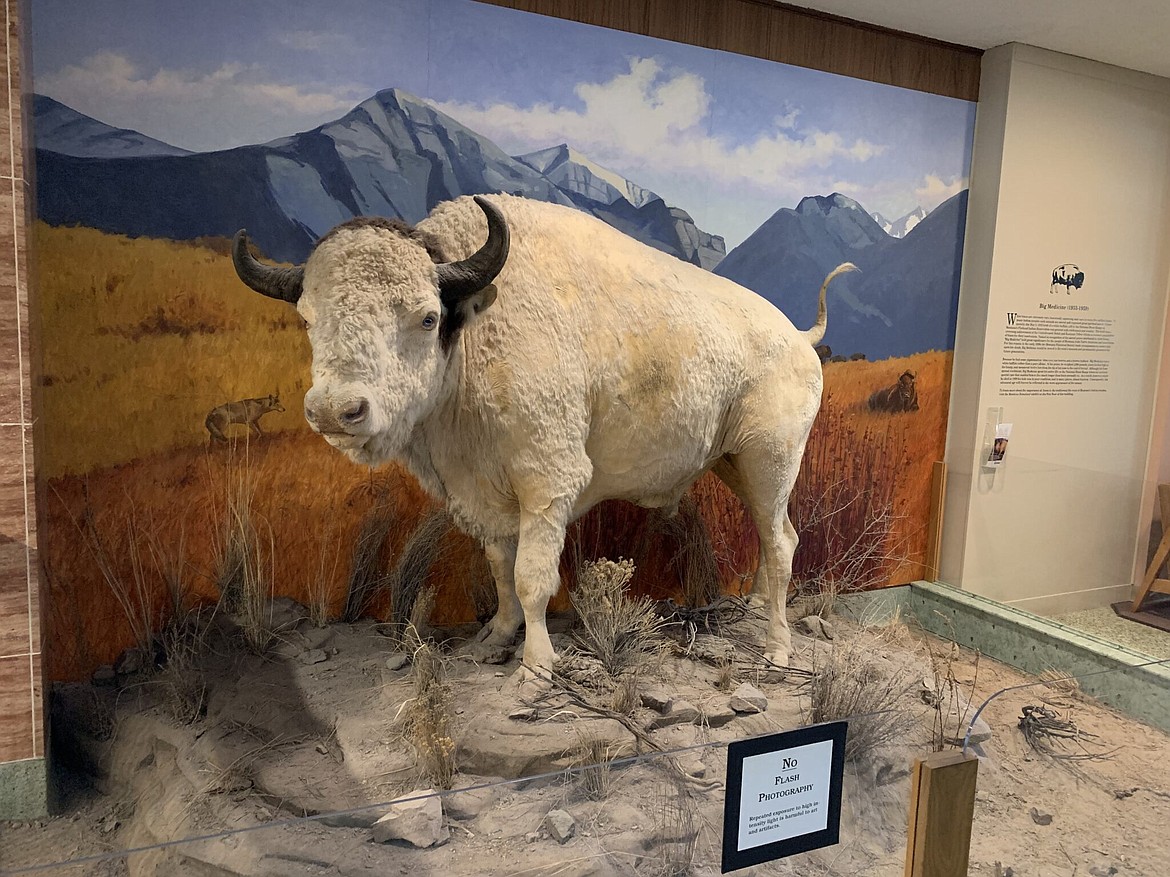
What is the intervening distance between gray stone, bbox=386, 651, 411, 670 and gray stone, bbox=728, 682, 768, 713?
1237mm

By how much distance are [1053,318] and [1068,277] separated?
25 centimetres

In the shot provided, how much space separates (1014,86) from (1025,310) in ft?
4.03

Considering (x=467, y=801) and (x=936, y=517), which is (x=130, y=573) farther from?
(x=936, y=517)

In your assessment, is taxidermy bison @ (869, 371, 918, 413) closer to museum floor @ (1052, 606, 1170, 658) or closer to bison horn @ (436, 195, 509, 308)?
museum floor @ (1052, 606, 1170, 658)

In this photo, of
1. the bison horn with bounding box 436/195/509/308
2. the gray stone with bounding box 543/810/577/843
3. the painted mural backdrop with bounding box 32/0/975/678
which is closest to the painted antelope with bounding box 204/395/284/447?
the painted mural backdrop with bounding box 32/0/975/678

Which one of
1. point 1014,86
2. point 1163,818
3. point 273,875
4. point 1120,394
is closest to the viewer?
point 273,875

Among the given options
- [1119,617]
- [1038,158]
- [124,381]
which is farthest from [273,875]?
[1038,158]

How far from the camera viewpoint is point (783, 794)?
6.19 ft

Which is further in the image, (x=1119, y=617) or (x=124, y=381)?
(x=1119, y=617)

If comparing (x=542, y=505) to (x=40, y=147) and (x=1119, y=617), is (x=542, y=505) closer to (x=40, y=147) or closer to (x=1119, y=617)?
(x=40, y=147)

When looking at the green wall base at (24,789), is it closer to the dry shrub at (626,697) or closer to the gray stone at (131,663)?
the gray stone at (131,663)

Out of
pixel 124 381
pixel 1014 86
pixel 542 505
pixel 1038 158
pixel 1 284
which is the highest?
pixel 1014 86

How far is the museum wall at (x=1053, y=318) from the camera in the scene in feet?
15.7

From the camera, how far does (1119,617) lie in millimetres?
4562
